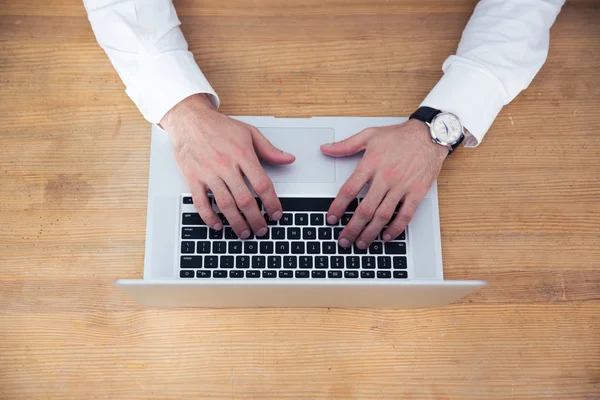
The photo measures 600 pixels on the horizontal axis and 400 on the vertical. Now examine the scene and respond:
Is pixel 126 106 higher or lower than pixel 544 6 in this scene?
lower

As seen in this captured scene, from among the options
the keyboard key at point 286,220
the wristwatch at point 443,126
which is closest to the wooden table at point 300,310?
the wristwatch at point 443,126

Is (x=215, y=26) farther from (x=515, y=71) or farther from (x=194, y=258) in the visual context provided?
(x=515, y=71)

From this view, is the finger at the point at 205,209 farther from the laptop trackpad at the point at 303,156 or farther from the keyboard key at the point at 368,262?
the keyboard key at the point at 368,262

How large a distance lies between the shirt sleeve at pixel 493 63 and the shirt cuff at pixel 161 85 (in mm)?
438

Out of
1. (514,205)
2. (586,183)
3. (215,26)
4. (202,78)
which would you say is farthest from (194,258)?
(586,183)

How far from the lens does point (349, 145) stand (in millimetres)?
791

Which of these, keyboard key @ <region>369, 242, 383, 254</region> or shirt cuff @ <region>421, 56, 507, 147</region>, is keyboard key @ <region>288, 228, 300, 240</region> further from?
shirt cuff @ <region>421, 56, 507, 147</region>

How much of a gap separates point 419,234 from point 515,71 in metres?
0.36

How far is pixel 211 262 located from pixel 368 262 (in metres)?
0.26

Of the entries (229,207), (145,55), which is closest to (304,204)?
(229,207)

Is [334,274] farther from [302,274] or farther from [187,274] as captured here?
[187,274]

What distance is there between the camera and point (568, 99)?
0.89 meters

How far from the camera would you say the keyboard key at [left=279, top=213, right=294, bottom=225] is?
75 centimetres

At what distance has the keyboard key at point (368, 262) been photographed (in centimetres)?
74
